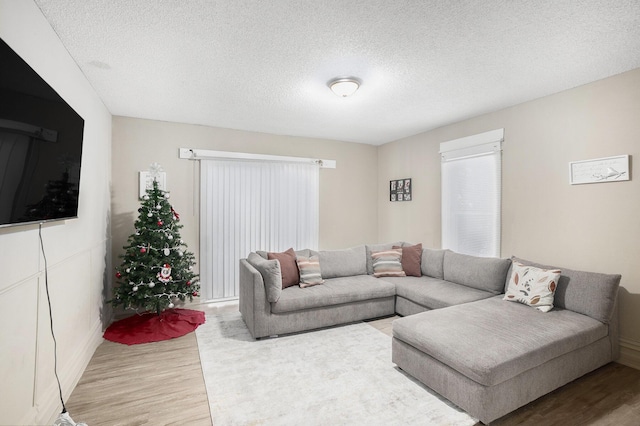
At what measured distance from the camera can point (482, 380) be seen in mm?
2029

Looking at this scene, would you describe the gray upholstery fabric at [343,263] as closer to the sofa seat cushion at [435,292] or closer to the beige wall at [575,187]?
the sofa seat cushion at [435,292]

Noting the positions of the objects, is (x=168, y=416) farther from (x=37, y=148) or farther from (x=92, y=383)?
(x=37, y=148)

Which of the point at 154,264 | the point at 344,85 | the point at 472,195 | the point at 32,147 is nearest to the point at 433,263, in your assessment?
the point at 472,195

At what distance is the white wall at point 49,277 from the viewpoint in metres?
1.66

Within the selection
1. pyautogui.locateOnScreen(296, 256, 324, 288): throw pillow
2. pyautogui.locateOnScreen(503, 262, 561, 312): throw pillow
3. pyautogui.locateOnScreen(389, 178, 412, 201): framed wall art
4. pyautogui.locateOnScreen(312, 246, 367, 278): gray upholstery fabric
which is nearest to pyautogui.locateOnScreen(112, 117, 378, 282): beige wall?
pyautogui.locateOnScreen(389, 178, 412, 201): framed wall art

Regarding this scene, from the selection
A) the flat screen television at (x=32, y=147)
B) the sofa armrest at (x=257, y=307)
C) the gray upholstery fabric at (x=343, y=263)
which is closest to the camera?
the flat screen television at (x=32, y=147)

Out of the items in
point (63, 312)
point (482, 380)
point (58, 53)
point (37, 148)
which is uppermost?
point (58, 53)

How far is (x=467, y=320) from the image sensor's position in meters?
2.69

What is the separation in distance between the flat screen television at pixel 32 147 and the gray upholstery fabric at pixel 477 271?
4066 mm

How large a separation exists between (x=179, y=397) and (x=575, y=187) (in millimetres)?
4196

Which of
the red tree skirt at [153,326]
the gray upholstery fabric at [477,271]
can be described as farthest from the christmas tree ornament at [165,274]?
the gray upholstery fabric at [477,271]

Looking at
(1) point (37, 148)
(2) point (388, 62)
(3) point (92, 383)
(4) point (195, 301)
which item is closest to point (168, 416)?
(3) point (92, 383)

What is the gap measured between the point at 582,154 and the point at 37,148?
449cm

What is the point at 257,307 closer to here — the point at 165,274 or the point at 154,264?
the point at 165,274
